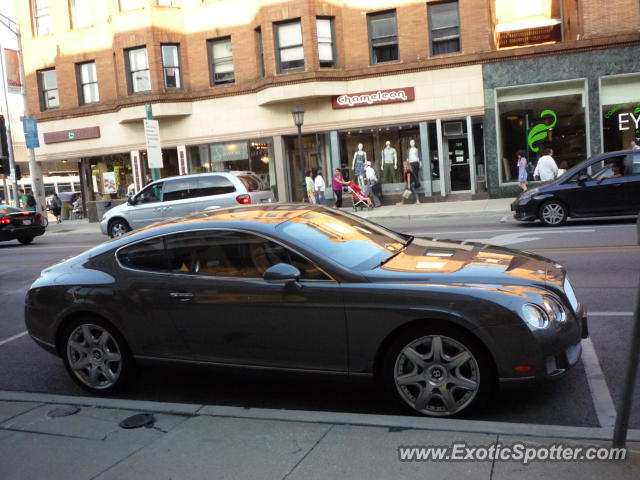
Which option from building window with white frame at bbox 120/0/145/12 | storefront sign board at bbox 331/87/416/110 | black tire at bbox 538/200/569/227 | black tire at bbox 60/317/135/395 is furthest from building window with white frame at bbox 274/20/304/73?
black tire at bbox 60/317/135/395

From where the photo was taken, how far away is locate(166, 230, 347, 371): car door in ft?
15.3

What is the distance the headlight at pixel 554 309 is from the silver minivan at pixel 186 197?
41.5ft

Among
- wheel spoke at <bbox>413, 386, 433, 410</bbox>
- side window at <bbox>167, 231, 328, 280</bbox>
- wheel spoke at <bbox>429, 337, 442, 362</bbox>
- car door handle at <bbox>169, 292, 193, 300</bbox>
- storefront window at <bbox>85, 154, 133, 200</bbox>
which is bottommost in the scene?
wheel spoke at <bbox>413, 386, 433, 410</bbox>

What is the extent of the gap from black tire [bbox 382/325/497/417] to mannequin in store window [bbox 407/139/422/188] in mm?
19728

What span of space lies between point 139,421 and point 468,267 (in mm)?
2644

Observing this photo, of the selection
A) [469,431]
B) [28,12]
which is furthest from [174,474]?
[28,12]

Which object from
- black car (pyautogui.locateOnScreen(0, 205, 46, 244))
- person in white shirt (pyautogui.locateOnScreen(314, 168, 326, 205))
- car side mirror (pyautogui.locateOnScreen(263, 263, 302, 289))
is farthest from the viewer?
person in white shirt (pyautogui.locateOnScreen(314, 168, 326, 205))

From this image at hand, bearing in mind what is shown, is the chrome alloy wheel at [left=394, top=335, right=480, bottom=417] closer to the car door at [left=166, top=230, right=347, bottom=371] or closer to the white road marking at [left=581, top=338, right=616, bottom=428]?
the car door at [left=166, top=230, right=347, bottom=371]

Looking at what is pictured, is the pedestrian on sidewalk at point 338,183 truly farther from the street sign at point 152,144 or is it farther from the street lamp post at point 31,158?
the street lamp post at point 31,158

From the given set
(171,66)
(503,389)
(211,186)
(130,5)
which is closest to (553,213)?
(211,186)

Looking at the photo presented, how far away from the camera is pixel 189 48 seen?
27.5 m

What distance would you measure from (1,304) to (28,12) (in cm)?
2496

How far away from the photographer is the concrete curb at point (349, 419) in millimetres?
3812

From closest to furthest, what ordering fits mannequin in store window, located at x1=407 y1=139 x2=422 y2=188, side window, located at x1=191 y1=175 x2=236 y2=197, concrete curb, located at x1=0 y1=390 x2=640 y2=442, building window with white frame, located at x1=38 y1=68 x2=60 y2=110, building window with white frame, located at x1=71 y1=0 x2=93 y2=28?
concrete curb, located at x1=0 y1=390 x2=640 y2=442 < side window, located at x1=191 y1=175 x2=236 y2=197 < mannequin in store window, located at x1=407 y1=139 x2=422 y2=188 < building window with white frame, located at x1=71 y1=0 x2=93 y2=28 < building window with white frame, located at x1=38 y1=68 x2=60 y2=110
